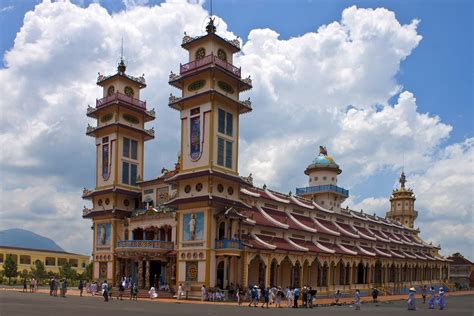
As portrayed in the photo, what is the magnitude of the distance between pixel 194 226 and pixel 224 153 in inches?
284

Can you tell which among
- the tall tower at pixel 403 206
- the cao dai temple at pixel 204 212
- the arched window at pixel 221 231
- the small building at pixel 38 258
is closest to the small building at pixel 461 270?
the tall tower at pixel 403 206

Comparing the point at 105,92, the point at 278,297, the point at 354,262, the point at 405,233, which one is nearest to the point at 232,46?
the point at 105,92

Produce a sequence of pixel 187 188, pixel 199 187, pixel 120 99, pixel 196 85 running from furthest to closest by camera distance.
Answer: pixel 120 99 < pixel 196 85 < pixel 187 188 < pixel 199 187

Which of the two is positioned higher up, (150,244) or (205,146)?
(205,146)

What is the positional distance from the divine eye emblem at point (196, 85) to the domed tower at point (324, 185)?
33.7 meters

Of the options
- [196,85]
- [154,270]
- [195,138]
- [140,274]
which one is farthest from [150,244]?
[196,85]

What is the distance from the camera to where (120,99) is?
198 ft

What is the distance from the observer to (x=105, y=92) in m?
63.2

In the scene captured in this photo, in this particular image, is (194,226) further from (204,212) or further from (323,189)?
(323,189)

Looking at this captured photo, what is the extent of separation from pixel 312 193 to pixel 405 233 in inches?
1215

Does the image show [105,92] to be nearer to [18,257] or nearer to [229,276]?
Result: [229,276]

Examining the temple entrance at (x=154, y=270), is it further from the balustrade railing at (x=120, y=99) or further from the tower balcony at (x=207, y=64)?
the tower balcony at (x=207, y=64)

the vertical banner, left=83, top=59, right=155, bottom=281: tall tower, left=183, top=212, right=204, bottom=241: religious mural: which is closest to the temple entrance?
left=83, top=59, right=155, bottom=281: tall tower

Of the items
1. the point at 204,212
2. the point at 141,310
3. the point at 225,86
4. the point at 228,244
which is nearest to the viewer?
the point at 141,310
